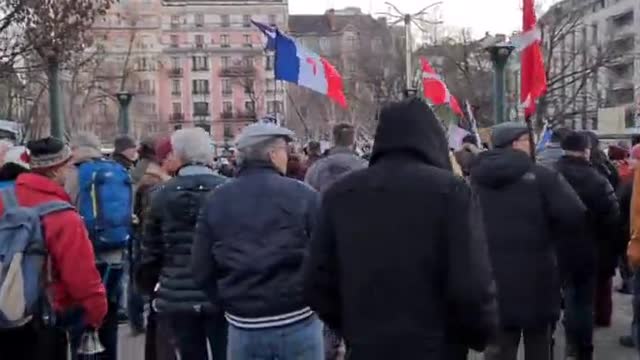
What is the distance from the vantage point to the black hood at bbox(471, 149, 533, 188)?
17.4 ft

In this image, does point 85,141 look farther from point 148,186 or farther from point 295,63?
point 295,63

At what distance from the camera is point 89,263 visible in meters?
4.78

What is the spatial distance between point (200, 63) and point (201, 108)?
6.41 meters

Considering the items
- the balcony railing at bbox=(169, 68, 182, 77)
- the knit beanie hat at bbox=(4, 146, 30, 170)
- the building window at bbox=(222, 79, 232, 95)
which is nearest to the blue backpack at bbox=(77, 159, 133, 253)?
the knit beanie hat at bbox=(4, 146, 30, 170)

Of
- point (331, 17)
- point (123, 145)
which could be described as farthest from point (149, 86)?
point (123, 145)

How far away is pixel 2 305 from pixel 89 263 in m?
0.48

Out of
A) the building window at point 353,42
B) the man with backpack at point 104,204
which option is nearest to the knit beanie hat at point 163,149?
the man with backpack at point 104,204

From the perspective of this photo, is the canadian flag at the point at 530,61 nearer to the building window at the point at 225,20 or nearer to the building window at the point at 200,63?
the building window at the point at 225,20

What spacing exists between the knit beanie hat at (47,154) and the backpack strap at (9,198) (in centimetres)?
21

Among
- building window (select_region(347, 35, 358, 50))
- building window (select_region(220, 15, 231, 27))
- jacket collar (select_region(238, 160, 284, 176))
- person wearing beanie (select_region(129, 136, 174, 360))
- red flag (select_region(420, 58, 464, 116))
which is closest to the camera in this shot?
jacket collar (select_region(238, 160, 284, 176))

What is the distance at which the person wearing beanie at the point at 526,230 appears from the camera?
5.29 m

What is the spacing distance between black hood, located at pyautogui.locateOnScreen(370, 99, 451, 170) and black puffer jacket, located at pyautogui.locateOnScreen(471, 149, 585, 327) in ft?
6.16

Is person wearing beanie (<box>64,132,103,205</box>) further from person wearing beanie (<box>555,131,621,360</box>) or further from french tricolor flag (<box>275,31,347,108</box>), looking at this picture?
person wearing beanie (<box>555,131,621,360</box>)

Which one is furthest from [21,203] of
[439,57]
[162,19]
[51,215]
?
[162,19]
